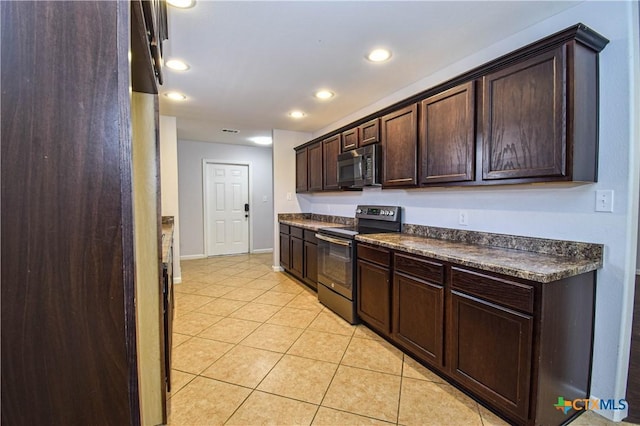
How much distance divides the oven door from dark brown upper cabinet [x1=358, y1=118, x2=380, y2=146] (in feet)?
3.56

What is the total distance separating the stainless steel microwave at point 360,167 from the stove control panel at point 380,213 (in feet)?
1.02

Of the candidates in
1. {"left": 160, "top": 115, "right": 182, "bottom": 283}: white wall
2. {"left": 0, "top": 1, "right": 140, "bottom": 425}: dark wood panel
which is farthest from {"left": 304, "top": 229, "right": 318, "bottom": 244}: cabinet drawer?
→ {"left": 0, "top": 1, "right": 140, "bottom": 425}: dark wood panel

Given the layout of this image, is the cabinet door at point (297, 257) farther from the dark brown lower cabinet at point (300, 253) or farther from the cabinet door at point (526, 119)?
the cabinet door at point (526, 119)

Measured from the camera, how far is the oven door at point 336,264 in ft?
9.79

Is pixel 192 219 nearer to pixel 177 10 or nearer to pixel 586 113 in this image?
pixel 177 10

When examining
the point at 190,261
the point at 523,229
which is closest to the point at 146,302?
the point at 523,229

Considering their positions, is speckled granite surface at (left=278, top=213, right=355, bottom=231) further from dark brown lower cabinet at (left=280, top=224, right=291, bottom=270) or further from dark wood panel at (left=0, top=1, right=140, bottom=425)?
dark wood panel at (left=0, top=1, right=140, bottom=425)

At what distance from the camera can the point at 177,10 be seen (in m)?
1.85

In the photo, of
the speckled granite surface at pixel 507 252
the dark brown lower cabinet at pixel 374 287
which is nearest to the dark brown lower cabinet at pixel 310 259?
the dark brown lower cabinet at pixel 374 287

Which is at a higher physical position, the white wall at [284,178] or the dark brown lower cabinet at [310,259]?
the white wall at [284,178]

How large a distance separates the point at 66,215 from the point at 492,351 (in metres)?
2.00

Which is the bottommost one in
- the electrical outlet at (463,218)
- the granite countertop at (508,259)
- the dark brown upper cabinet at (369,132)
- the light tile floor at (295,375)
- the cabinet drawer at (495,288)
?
the light tile floor at (295,375)

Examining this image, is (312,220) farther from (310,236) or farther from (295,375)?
(295,375)

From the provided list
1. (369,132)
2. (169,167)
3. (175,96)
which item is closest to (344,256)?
(369,132)
